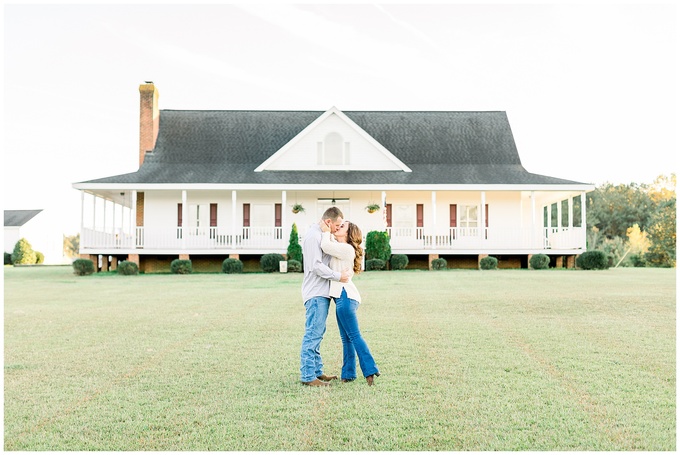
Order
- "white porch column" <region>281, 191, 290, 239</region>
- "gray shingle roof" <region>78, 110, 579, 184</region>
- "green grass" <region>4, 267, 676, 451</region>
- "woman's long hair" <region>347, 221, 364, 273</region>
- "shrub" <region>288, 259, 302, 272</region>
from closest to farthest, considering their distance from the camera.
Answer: "green grass" <region>4, 267, 676, 451</region> < "woman's long hair" <region>347, 221, 364, 273</region> < "shrub" <region>288, 259, 302, 272</region> < "white porch column" <region>281, 191, 290, 239</region> < "gray shingle roof" <region>78, 110, 579, 184</region>

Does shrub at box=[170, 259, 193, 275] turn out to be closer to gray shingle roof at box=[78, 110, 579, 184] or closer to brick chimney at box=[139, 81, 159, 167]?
gray shingle roof at box=[78, 110, 579, 184]

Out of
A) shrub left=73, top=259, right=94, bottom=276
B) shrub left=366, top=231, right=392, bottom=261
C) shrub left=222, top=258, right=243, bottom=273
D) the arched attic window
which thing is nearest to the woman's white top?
shrub left=366, top=231, right=392, bottom=261

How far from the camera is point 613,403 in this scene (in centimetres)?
638

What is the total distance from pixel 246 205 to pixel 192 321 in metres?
21.1

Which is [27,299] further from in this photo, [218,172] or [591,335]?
[218,172]

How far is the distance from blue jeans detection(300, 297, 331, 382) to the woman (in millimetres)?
169

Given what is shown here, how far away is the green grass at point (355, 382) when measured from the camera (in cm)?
544

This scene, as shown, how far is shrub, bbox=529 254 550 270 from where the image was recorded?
1156 inches

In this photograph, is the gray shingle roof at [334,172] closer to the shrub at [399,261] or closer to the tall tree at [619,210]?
the shrub at [399,261]

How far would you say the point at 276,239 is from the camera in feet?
102

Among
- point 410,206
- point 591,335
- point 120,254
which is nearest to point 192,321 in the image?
point 591,335

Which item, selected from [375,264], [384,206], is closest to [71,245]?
[384,206]

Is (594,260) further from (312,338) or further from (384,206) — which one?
(312,338)

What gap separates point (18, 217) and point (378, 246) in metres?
47.3
